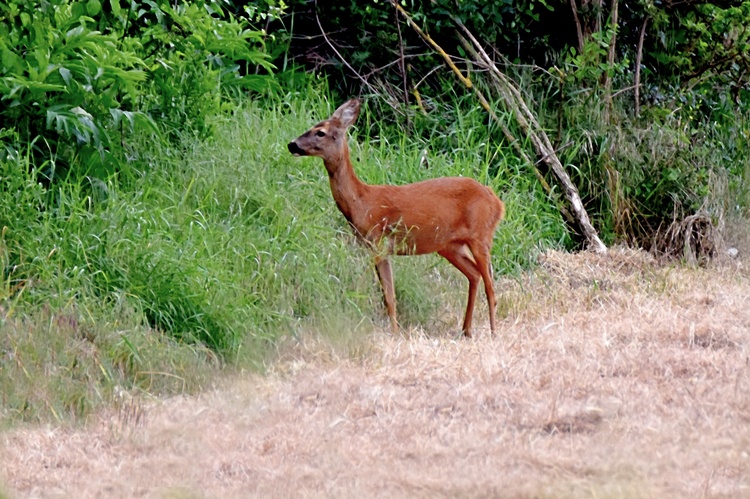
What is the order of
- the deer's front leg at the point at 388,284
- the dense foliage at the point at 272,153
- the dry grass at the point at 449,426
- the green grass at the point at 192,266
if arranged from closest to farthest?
1. the dry grass at the point at 449,426
2. the green grass at the point at 192,266
3. the dense foliage at the point at 272,153
4. the deer's front leg at the point at 388,284

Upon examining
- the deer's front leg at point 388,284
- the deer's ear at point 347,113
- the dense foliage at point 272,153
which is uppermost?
the deer's ear at point 347,113

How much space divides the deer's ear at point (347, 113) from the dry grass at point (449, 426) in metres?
1.53

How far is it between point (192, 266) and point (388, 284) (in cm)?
137

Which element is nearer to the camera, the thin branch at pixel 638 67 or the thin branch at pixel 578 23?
the thin branch at pixel 578 23

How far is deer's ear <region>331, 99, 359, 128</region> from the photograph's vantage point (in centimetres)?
781

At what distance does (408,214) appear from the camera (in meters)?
7.64

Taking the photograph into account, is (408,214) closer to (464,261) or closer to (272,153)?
(464,261)

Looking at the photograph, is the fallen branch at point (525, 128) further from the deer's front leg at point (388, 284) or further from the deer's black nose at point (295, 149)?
the deer's black nose at point (295, 149)

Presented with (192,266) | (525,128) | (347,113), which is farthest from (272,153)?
(525,128)

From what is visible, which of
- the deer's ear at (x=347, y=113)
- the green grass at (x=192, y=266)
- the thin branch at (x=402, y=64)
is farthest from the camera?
the thin branch at (x=402, y=64)

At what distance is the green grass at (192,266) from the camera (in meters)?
6.07

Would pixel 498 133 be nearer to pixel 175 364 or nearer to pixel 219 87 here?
pixel 219 87

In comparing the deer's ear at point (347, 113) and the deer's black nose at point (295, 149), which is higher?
the deer's ear at point (347, 113)

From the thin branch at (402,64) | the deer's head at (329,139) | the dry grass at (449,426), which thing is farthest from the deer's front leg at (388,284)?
the thin branch at (402,64)
